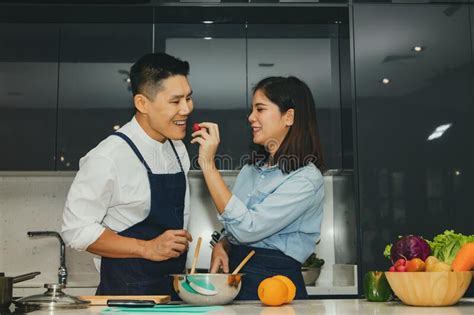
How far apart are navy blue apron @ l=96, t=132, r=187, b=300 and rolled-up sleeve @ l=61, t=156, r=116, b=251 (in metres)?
0.14

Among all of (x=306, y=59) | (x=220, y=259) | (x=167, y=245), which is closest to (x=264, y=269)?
(x=220, y=259)

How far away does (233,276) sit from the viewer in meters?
1.69

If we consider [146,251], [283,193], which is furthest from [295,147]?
[146,251]

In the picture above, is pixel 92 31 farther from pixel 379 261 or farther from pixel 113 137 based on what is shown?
pixel 379 261

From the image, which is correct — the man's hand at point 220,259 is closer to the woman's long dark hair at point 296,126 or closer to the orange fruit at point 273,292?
the woman's long dark hair at point 296,126

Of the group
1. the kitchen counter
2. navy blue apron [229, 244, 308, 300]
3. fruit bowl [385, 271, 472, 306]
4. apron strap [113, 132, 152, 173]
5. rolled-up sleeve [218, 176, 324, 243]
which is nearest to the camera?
the kitchen counter

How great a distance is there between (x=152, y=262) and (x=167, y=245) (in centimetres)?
13

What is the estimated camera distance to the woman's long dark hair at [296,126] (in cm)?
227

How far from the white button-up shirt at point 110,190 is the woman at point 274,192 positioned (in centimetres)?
24

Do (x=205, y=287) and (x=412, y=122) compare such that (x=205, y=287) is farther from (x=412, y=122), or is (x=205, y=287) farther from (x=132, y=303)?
(x=412, y=122)

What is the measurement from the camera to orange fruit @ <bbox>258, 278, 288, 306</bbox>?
1.64 m

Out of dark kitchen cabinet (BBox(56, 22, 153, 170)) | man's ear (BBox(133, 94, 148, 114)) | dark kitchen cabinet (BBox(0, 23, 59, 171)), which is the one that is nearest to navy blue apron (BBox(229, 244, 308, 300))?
man's ear (BBox(133, 94, 148, 114))

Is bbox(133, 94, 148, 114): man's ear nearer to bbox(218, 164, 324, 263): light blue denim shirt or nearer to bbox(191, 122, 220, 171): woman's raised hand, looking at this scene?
bbox(191, 122, 220, 171): woman's raised hand

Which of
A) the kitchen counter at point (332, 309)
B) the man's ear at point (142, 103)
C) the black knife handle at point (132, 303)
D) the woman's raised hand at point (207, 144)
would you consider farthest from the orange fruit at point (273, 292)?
the man's ear at point (142, 103)
